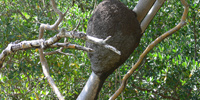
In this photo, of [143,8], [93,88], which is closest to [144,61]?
[143,8]

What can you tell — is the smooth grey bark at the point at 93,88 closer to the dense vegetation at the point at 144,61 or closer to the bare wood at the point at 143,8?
the bare wood at the point at 143,8

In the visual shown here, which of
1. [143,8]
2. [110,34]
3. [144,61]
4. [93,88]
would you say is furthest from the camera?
[144,61]

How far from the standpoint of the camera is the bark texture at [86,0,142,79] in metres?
2.20

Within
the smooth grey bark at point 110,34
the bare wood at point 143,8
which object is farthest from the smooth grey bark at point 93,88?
the bare wood at point 143,8

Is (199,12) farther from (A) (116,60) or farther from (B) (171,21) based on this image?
(A) (116,60)

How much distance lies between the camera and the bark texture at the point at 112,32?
2195 millimetres

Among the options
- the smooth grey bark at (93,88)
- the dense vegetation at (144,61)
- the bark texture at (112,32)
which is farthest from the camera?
the dense vegetation at (144,61)

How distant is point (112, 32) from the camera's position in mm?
2188

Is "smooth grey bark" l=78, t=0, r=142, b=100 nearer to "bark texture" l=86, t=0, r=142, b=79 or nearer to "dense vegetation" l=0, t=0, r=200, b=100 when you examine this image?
"bark texture" l=86, t=0, r=142, b=79

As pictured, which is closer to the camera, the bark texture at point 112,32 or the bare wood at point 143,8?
the bark texture at point 112,32

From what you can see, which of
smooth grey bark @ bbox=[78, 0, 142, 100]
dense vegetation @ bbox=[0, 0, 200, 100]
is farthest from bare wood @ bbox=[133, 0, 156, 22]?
dense vegetation @ bbox=[0, 0, 200, 100]

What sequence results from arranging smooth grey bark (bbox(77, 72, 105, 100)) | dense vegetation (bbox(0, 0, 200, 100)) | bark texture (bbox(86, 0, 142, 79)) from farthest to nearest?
dense vegetation (bbox(0, 0, 200, 100))
smooth grey bark (bbox(77, 72, 105, 100))
bark texture (bbox(86, 0, 142, 79))

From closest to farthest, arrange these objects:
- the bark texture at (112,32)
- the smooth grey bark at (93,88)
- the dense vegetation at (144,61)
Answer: the bark texture at (112,32), the smooth grey bark at (93,88), the dense vegetation at (144,61)

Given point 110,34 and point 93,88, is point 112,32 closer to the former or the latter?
point 110,34
